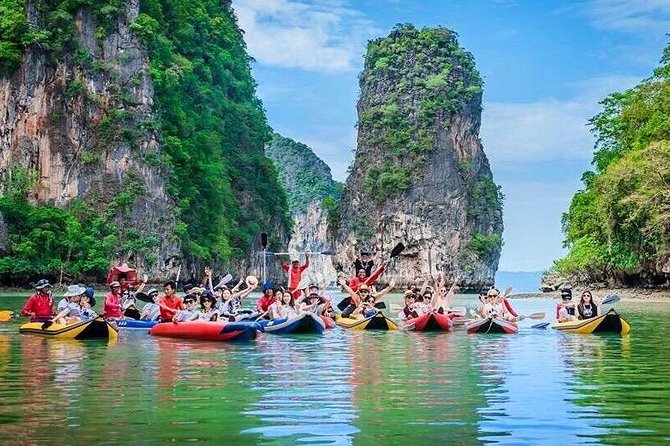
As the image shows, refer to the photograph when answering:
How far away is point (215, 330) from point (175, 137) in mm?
35589

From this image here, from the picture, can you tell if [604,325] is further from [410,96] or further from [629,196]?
[410,96]

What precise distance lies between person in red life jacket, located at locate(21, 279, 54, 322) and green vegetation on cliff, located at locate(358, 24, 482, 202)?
61309 mm

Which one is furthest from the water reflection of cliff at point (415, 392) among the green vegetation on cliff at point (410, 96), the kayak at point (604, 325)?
the green vegetation on cliff at point (410, 96)

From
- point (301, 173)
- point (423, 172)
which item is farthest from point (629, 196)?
point (301, 173)

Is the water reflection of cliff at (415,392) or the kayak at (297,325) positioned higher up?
the kayak at (297,325)

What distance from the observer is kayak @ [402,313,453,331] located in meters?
17.2

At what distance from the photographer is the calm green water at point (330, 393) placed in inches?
235

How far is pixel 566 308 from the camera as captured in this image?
17734mm

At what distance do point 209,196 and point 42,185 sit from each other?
35.9 feet

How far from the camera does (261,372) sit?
982 centimetres

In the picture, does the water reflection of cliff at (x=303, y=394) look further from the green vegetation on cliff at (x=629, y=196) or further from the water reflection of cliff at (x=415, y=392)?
the green vegetation on cliff at (x=629, y=196)

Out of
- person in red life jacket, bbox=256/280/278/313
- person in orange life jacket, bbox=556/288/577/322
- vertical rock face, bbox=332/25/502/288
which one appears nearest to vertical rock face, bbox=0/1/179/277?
person in red life jacket, bbox=256/280/278/313

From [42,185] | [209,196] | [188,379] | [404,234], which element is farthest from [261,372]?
[404,234]

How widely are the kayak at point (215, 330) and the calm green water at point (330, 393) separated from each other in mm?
325
